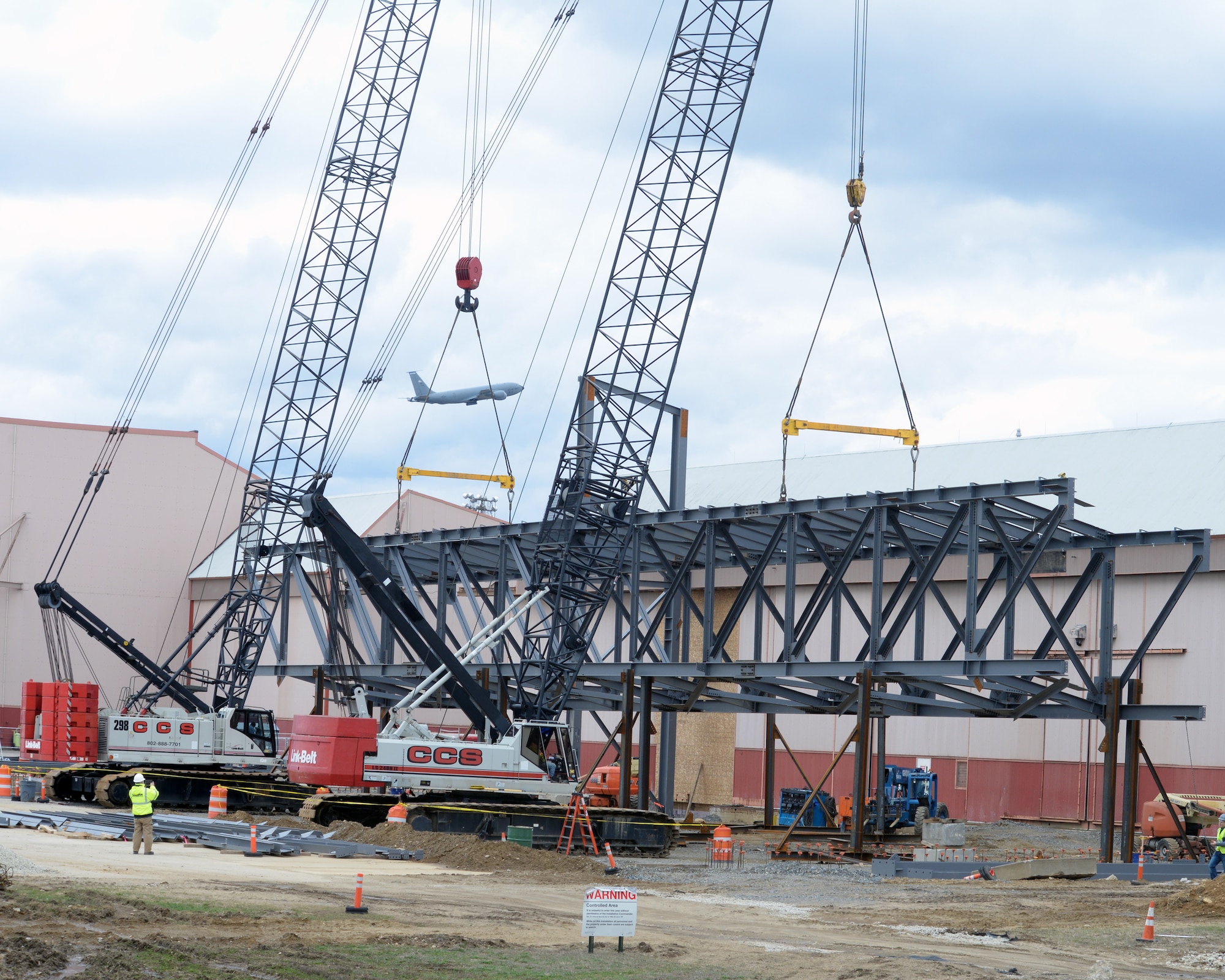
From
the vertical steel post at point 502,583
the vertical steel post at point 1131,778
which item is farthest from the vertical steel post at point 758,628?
the vertical steel post at point 1131,778

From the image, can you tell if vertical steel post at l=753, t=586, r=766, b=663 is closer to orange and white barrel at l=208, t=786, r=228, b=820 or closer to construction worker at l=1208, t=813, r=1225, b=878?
orange and white barrel at l=208, t=786, r=228, b=820

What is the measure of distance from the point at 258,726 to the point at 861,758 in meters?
23.9

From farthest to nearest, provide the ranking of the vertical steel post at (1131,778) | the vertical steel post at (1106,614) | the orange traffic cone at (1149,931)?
the vertical steel post at (1106,614) → the vertical steel post at (1131,778) → the orange traffic cone at (1149,931)

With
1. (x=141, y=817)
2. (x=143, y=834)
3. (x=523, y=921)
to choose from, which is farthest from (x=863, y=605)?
(x=523, y=921)

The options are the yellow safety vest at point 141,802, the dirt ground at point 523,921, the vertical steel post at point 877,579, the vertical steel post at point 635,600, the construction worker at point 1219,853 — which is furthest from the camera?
the vertical steel post at point 635,600

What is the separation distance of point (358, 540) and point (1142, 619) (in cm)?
2318

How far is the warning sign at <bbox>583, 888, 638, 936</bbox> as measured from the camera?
17.8 metres

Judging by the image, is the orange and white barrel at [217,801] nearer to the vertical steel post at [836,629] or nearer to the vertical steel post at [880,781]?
the vertical steel post at [836,629]

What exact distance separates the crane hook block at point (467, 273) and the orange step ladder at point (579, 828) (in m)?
19.6

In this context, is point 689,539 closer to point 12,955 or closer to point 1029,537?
point 1029,537

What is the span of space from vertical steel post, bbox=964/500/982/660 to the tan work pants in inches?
714

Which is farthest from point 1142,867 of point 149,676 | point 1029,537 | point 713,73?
point 149,676

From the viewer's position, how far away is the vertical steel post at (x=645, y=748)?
41000 mm

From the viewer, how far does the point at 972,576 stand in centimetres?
3522
